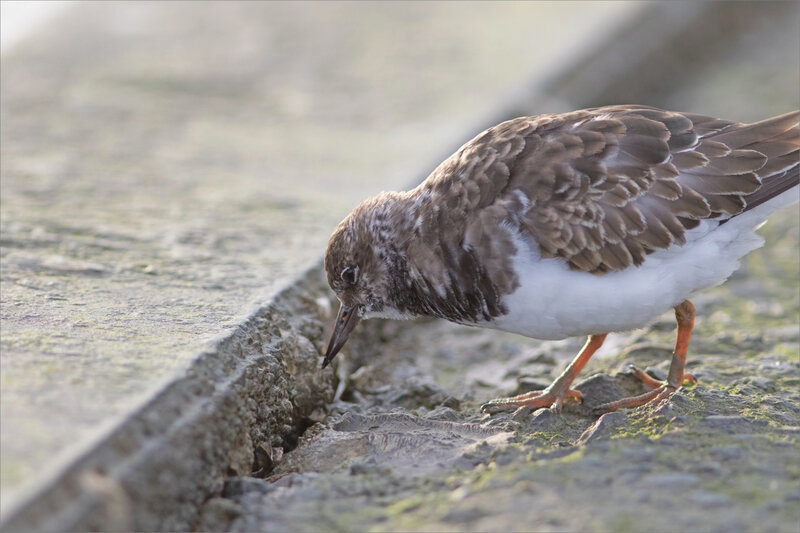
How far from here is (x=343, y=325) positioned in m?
4.05

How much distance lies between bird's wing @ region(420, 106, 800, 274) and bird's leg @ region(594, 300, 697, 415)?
499 mm

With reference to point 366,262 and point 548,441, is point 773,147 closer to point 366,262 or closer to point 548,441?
point 548,441

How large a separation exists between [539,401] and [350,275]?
1.00m

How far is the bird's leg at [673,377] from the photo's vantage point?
146 inches

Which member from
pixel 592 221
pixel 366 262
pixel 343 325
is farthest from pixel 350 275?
pixel 592 221

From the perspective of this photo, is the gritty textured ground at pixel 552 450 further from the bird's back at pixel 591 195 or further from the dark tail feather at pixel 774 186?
the dark tail feather at pixel 774 186

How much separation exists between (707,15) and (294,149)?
4.49 m

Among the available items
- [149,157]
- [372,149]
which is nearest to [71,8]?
[149,157]

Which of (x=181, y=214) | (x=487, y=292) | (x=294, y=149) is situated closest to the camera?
(x=487, y=292)

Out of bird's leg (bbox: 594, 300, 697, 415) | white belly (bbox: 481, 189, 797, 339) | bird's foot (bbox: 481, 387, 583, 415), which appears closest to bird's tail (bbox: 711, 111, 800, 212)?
white belly (bbox: 481, 189, 797, 339)

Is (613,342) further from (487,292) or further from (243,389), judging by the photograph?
(243,389)

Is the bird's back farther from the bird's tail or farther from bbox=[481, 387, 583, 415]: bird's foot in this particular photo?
bbox=[481, 387, 583, 415]: bird's foot

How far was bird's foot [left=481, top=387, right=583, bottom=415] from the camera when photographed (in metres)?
3.72

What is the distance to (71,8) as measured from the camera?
843 centimetres
